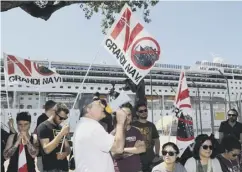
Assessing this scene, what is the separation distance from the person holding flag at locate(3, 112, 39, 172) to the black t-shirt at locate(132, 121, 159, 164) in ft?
4.68

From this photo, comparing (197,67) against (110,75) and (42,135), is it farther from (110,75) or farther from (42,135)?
(42,135)

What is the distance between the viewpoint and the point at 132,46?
5.54 m

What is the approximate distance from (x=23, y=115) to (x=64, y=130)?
0.73 meters

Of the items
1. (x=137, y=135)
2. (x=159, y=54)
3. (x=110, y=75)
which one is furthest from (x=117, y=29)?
(x=110, y=75)

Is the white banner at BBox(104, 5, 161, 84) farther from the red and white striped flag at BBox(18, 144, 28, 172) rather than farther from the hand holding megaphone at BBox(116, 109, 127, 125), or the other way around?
the hand holding megaphone at BBox(116, 109, 127, 125)

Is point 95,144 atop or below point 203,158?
atop

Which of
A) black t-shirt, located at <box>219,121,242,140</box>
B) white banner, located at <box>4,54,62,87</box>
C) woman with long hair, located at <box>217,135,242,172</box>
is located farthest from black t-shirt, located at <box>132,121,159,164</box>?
white banner, located at <box>4,54,62,87</box>

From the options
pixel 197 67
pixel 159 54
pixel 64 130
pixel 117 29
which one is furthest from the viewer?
pixel 197 67

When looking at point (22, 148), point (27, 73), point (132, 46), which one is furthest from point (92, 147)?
point (27, 73)

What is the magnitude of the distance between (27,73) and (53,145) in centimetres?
461

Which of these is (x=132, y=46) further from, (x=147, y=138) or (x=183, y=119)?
(x=183, y=119)

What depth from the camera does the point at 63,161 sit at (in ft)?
14.0

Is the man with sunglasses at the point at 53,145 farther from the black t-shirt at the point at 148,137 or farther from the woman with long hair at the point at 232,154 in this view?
the woman with long hair at the point at 232,154

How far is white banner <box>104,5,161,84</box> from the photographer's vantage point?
17.5 feet
